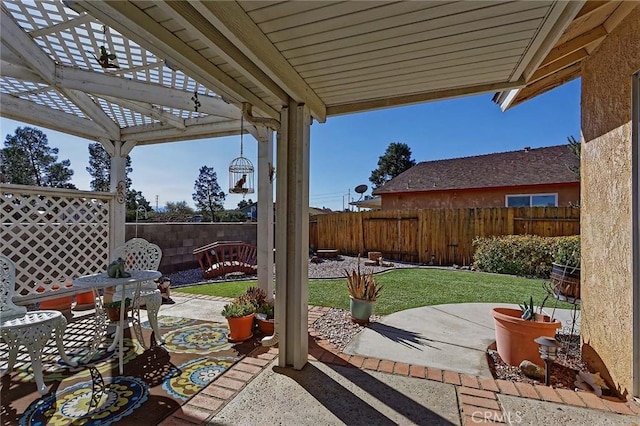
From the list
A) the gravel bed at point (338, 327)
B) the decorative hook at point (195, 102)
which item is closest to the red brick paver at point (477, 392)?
the gravel bed at point (338, 327)

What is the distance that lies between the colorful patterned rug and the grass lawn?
206cm

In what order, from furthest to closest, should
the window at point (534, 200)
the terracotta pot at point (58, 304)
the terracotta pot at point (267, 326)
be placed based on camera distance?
the window at point (534, 200), the terracotta pot at point (58, 304), the terracotta pot at point (267, 326)

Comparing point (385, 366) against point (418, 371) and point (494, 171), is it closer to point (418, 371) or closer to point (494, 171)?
point (418, 371)

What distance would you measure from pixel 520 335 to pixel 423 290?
295 centimetres

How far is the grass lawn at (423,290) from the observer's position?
482cm

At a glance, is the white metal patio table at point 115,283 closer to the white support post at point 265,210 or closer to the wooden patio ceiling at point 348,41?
the white support post at point 265,210

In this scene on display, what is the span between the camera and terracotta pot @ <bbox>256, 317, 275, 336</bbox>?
3.49 meters

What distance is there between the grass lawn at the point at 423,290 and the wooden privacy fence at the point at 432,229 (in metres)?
2.31

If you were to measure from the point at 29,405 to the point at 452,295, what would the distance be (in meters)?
5.33

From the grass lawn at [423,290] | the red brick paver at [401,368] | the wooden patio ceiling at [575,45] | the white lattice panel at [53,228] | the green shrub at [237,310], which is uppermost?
the wooden patio ceiling at [575,45]

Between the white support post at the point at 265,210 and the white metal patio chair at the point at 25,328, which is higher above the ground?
the white support post at the point at 265,210

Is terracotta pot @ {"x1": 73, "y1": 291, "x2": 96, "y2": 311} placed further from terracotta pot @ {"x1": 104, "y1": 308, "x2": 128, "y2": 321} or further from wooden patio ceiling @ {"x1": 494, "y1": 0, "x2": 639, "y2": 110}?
wooden patio ceiling @ {"x1": 494, "y1": 0, "x2": 639, "y2": 110}

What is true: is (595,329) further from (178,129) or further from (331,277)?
(178,129)

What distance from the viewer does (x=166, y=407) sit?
2.13m
